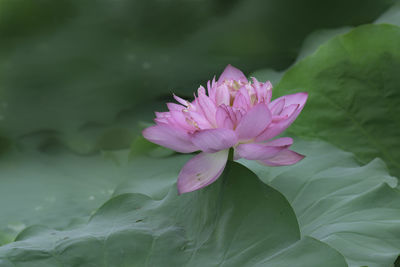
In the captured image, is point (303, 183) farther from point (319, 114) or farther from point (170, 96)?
point (170, 96)

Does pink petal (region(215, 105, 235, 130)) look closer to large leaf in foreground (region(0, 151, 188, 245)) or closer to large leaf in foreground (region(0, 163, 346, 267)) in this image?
large leaf in foreground (region(0, 163, 346, 267))

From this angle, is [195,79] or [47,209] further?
[195,79]

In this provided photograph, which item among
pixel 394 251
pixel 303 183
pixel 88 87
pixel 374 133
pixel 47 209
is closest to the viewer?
pixel 394 251

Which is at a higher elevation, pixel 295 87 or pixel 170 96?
pixel 170 96

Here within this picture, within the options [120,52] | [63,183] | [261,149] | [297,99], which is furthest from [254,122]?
[120,52]

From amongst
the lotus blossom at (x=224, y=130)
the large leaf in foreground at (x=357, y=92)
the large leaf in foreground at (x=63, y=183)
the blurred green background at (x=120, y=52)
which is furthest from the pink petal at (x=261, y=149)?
A: the blurred green background at (x=120, y=52)

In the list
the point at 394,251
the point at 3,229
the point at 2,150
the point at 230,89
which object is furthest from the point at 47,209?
the point at 394,251

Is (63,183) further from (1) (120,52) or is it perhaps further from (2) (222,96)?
(2) (222,96)

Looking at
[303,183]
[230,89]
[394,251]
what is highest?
[230,89]
